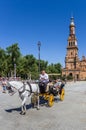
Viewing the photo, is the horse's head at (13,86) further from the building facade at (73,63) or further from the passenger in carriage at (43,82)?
the building facade at (73,63)

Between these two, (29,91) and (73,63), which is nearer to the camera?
(29,91)

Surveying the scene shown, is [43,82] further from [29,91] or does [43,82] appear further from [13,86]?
[13,86]

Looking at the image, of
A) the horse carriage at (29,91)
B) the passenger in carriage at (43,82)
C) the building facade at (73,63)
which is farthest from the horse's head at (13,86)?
the building facade at (73,63)

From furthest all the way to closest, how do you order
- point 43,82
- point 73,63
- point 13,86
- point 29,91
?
point 73,63 → point 43,82 → point 29,91 → point 13,86

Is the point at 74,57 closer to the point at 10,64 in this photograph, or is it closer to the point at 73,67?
the point at 73,67

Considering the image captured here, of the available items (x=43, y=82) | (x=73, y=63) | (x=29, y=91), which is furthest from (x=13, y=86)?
(x=73, y=63)

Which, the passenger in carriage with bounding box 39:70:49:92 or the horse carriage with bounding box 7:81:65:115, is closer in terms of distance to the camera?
the horse carriage with bounding box 7:81:65:115

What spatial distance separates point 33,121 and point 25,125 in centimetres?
83

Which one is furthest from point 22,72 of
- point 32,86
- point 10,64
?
point 32,86

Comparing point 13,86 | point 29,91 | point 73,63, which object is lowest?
point 29,91

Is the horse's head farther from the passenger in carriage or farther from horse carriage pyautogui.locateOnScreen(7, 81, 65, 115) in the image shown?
the passenger in carriage

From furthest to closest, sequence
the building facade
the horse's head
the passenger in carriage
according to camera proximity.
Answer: the building facade, the passenger in carriage, the horse's head

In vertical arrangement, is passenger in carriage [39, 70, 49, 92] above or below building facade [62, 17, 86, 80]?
below

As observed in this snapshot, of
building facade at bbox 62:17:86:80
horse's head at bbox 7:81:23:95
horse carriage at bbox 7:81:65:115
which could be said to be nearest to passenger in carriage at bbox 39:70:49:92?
horse carriage at bbox 7:81:65:115
